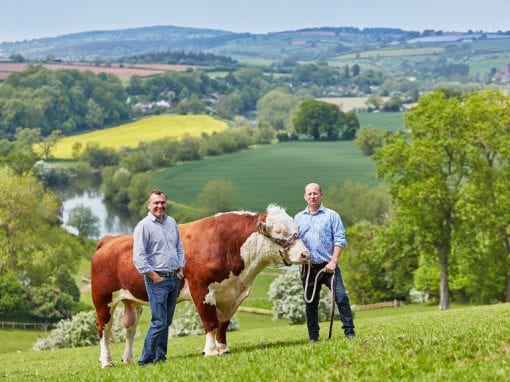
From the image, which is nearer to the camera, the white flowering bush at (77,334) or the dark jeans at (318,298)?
the dark jeans at (318,298)

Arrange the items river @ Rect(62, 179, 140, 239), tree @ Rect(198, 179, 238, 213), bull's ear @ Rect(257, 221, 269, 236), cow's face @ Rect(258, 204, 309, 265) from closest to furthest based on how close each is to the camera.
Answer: cow's face @ Rect(258, 204, 309, 265)
bull's ear @ Rect(257, 221, 269, 236)
river @ Rect(62, 179, 140, 239)
tree @ Rect(198, 179, 238, 213)

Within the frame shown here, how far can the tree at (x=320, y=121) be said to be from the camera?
18500cm

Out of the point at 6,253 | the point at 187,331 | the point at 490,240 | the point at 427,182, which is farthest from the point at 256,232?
the point at 6,253

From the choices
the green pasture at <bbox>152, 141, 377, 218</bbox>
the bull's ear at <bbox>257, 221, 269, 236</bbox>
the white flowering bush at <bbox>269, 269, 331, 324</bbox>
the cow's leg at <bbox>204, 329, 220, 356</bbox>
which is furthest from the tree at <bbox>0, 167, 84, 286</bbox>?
the bull's ear at <bbox>257, 221, 269, 236</bbox>

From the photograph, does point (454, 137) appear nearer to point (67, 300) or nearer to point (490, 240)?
point (490, 240)

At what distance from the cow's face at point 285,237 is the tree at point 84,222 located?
293ft

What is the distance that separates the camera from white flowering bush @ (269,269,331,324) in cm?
4491

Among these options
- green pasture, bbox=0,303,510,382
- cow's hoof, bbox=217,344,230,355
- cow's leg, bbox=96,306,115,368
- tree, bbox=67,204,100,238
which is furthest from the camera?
tree, bbox=67,204,100,238

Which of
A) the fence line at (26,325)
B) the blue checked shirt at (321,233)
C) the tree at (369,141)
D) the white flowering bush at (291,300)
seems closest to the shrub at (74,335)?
the white flowering bush at (291,300)

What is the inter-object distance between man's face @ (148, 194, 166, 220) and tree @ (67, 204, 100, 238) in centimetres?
8990

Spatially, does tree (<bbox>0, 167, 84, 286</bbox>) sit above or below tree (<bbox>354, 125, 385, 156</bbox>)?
above

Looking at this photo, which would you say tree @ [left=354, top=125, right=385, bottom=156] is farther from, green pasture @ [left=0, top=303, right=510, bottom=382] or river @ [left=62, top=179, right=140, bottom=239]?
green pasture @ [left=0, top=303, right=510, bottom=382]

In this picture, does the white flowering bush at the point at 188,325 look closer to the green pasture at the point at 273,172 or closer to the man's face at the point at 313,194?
the man's face at the point at 313,194

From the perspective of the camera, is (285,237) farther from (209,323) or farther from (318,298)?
(209,323)
